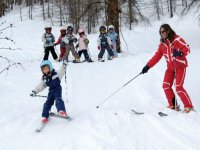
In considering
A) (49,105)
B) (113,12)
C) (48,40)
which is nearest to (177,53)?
(49,105)

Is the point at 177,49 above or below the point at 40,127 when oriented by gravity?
above

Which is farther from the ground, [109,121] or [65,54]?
[65,54]

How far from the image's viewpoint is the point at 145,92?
928 centimetres

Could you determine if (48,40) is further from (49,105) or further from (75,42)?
(49,105)

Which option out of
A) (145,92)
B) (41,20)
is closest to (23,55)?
(145,92)

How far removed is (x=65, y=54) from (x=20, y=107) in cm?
734

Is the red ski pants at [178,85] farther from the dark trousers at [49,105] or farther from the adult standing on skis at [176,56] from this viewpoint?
the dark trousers at [49,105]

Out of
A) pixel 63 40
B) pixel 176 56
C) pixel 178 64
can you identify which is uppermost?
pixel 63 40

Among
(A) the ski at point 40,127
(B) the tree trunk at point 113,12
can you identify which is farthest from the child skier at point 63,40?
(A) the ski at point 40,127

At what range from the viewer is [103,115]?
23.8ft

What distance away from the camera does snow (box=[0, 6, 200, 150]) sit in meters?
5.79

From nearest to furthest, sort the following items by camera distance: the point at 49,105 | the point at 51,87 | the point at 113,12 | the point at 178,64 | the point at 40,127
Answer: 1. the point at 40,127
2. the point at 178,64
3. the point at 49,105
4. the point at 51,87
5. the point at 113,12

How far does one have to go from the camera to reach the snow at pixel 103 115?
5789 mm

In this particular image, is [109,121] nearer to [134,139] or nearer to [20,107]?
[134,139]
